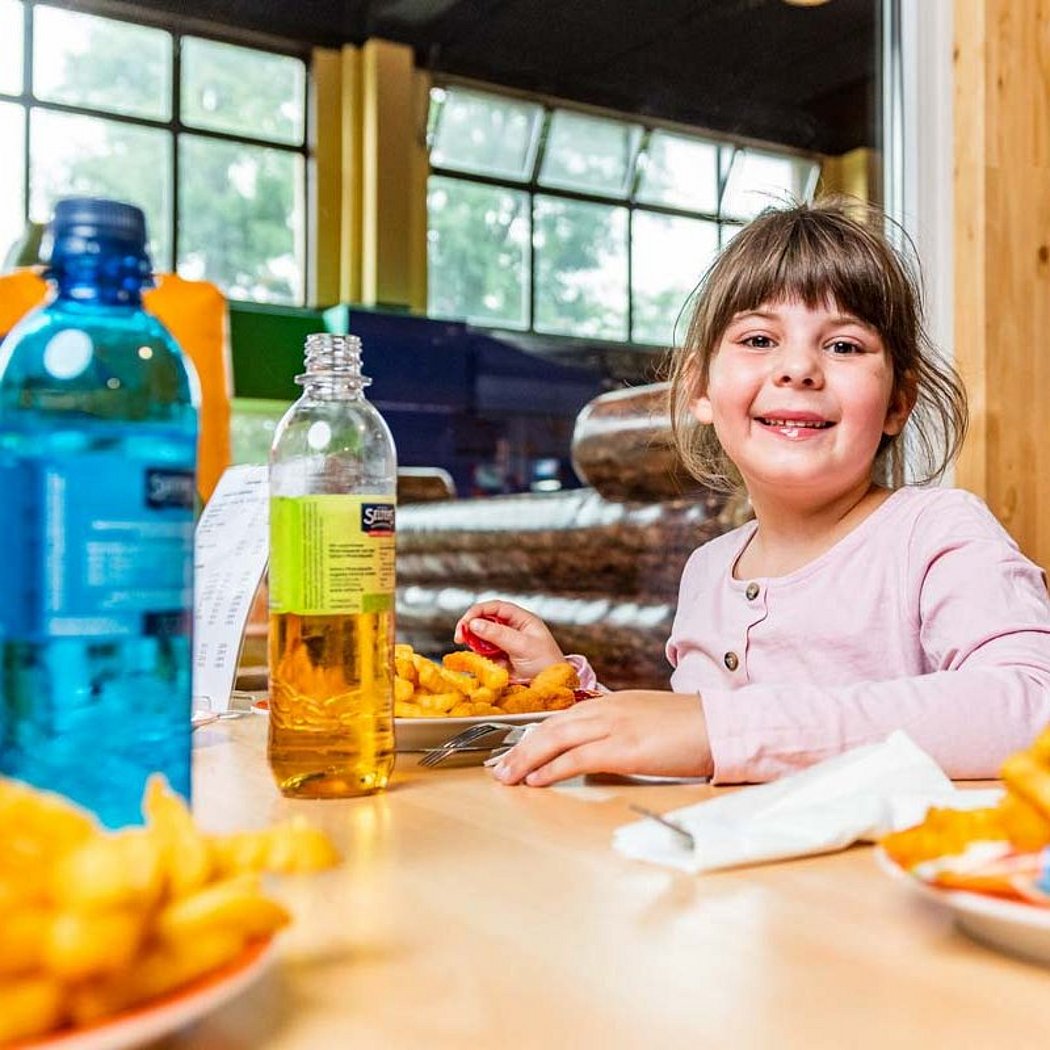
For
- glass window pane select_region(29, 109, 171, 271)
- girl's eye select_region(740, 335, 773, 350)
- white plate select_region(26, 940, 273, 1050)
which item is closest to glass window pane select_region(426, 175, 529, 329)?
glass window pane select_region(29, 109, 171, 271)

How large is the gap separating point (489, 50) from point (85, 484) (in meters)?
8.29

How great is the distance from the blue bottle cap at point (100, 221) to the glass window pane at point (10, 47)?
7.03 metres

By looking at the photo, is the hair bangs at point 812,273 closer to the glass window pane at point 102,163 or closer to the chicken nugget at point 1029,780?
the chicken nugget at point 1029,780

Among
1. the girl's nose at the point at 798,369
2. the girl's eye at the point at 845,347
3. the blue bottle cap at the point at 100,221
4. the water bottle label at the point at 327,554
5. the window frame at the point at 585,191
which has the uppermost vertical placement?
the window frame at the point at 585,191

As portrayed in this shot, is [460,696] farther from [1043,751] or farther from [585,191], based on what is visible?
[585,191]

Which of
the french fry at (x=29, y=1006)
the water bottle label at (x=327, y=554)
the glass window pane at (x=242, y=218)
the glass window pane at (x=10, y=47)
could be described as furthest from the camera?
the glass window pane at (x=242, y=218)

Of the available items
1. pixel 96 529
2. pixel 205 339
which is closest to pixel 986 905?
pixel 96 529

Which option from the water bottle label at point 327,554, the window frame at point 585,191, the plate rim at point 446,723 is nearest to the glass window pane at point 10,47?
the window frame at point 585,191

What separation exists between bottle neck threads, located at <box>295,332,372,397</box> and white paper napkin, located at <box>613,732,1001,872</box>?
31 centimetres

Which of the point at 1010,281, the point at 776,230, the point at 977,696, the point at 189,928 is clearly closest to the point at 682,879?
the point at 189,928

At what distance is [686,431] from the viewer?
5.64ft

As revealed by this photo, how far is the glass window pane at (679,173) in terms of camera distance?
8492mm

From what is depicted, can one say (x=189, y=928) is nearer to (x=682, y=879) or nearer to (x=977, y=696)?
(x=682, y=879)

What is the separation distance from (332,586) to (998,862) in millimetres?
372
